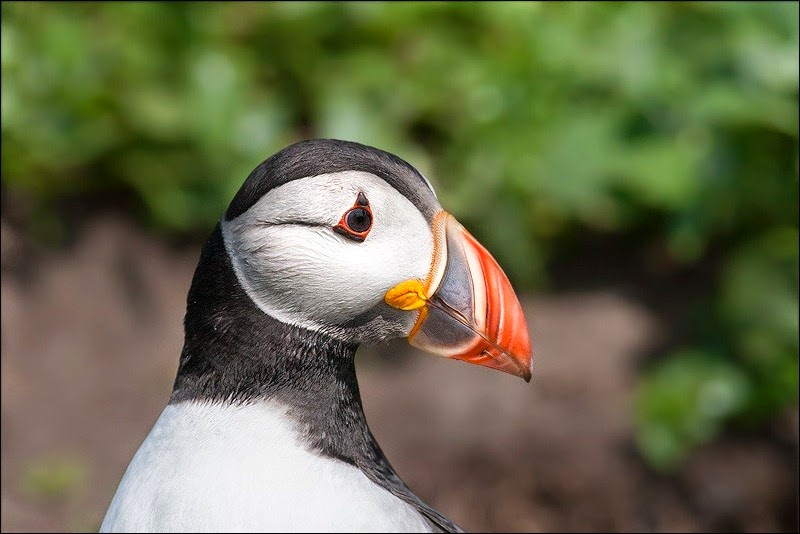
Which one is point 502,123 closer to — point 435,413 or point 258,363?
point 435,413

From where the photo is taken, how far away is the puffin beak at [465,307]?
2088mm

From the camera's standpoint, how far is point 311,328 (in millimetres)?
2092

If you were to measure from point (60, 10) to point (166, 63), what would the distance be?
0.45m

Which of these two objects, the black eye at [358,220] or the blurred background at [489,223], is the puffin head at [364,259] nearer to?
the black eye at [358,220]

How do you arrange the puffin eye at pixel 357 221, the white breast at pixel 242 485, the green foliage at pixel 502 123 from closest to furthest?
the white breast at pixel 242 485 → the puffin eye at pixel 357 221 → the green foliage at pixel 502 123

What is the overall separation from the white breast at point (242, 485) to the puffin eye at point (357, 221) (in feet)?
1.11

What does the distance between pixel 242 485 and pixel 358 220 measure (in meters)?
0.50

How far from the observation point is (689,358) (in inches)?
161

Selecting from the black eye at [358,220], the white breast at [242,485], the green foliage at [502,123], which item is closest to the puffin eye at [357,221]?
the black eye at [358,220]

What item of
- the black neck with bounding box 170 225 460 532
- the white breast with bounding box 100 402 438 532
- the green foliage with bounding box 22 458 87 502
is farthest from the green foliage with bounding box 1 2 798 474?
the white breast with bounding box 100 402 438 532

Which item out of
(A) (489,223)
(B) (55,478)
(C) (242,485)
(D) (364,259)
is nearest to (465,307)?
(D) (364,259)

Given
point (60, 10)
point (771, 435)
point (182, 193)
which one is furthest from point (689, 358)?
point (60, 10)

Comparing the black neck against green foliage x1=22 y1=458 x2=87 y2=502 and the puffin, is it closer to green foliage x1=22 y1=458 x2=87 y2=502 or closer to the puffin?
the puffin

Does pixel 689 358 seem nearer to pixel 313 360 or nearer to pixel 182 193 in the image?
pixel 182 193
